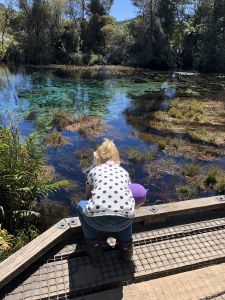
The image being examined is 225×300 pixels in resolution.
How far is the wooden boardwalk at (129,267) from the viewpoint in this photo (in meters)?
3.77

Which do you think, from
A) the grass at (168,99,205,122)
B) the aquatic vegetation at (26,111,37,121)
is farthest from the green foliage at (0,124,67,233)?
the grass at (168,99,205,122)

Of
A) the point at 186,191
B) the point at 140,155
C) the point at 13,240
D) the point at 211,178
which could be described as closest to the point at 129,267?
the point at 13,240

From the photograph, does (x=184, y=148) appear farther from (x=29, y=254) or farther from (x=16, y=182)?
(x=29, y=254)

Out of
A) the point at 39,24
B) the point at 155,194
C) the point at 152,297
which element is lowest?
the point at 155,194

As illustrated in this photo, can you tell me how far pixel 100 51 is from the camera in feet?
151

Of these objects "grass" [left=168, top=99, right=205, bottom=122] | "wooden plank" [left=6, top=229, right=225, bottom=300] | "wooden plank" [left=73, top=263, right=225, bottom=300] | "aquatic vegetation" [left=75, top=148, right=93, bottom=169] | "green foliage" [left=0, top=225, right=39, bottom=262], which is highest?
"wooden plank" [left=6, top=229, right=225, bottom=300]

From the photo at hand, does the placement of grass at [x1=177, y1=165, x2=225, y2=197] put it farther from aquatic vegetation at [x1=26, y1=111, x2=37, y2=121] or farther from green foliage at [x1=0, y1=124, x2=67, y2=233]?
aquatic vegetation at [x1=26, y1=111, x2=37, y2=121]

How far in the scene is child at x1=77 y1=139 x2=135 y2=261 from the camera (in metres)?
3.60

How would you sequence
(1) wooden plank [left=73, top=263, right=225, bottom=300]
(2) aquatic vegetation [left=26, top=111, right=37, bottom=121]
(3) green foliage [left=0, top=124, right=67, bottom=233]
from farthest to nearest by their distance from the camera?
(2) aquatic vegetation [left=26, top=111, right=37, bottom=121] → (3) green foliage [left=0, top=124, right=67, bottom=233] → (1) wooden plank [left=73, top=263, right=225, bottom=300]

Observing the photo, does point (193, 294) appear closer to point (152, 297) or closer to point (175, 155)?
point (152, 297)

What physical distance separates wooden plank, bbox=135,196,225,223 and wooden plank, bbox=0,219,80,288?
98 cm

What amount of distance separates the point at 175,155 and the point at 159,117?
5.33m

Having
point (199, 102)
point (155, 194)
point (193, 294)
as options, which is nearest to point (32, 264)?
point (193, 294)

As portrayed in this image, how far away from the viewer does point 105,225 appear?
12.1 ft
